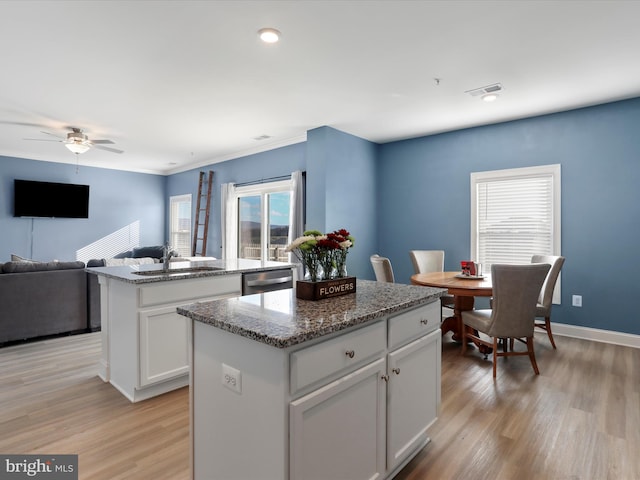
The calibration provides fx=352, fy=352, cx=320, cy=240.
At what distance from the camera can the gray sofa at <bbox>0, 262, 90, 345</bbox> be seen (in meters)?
3.78

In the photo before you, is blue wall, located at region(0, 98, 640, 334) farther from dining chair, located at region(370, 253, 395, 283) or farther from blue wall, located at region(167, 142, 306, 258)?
dining chair, located at region(370, 253, 395, 283)

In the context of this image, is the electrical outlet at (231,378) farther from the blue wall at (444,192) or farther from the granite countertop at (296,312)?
the blue wall at (444,192)

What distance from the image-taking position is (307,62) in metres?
2.98

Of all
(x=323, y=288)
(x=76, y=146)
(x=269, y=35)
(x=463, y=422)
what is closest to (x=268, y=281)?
(x=323, y=288)

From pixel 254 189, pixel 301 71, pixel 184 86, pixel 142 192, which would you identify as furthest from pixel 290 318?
pixel 142 192

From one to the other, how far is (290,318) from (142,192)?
7.94m

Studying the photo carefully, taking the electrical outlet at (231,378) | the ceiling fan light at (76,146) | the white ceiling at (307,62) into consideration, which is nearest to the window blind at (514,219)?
the white ceiling at (307,62)

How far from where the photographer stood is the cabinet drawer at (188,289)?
2502 mm

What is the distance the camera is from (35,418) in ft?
7.63

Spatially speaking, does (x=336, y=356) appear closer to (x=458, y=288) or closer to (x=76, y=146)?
(x=458, y=288)

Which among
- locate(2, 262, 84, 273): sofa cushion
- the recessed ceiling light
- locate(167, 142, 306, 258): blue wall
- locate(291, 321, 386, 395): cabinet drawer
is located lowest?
locate(291, 321, 386, 395): cabinet drawer

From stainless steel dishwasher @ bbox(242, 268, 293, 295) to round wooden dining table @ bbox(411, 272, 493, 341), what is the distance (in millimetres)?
1320

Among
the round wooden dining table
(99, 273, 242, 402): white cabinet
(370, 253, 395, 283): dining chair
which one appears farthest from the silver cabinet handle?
the round wooden dining table

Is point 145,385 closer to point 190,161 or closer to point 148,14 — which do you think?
point 148,14
